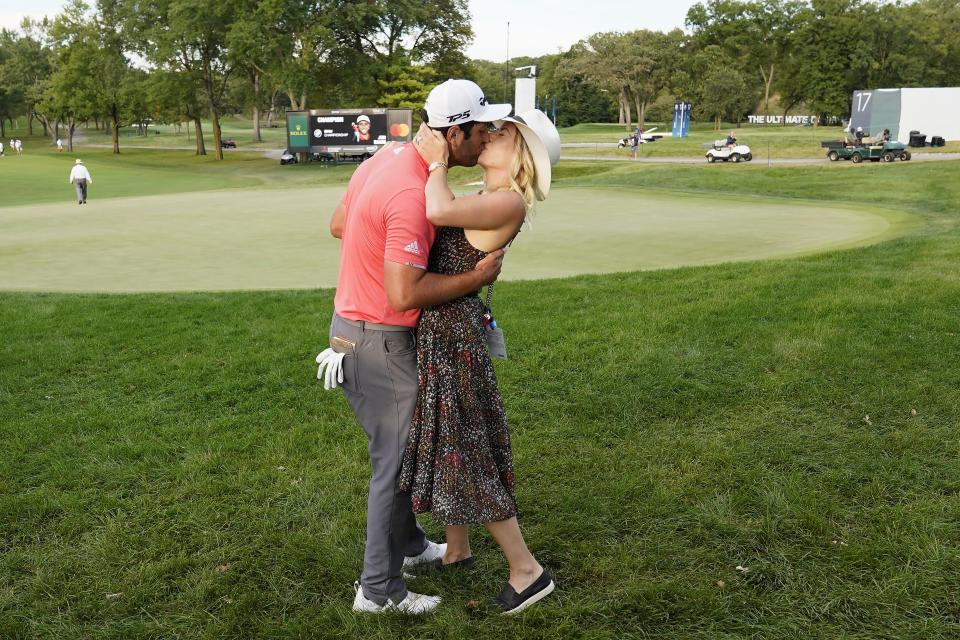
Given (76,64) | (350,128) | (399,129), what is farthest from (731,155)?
(76,64)

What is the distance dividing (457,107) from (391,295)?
68 cm

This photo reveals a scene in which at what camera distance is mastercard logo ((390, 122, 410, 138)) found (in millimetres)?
42781

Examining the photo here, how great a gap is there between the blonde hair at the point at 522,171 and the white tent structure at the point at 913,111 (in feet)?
150

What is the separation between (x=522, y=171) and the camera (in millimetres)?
2836

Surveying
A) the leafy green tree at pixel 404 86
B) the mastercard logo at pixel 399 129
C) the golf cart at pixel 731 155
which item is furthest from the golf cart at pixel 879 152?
the leafy green tree at pixel 404 86

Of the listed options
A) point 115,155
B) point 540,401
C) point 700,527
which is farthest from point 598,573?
point 115,155

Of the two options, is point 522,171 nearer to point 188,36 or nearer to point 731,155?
point 731,155

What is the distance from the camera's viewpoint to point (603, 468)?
4.34m

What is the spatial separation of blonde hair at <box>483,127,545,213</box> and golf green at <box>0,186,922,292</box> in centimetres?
712

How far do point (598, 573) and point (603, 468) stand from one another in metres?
1.01

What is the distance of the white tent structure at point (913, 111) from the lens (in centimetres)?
4197

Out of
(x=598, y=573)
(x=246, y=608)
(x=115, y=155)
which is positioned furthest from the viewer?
(x=115, y=155)

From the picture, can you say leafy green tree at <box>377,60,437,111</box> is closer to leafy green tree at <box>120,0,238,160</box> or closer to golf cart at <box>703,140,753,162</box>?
leafy green tree at <box>120,0,238,160</box>

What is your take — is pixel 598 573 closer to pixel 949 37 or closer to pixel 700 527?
pixel 700 527
